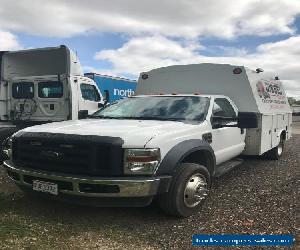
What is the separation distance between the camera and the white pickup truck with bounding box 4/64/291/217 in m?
4.45

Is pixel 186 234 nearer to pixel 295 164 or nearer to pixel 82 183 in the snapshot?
pixel 82 183

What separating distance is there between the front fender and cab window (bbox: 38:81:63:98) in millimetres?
5405

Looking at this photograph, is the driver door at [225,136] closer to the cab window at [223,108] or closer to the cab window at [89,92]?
the cab window at [223,108]

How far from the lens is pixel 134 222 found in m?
4.88

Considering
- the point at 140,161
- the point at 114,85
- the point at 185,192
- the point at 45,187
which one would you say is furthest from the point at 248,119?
the point at 114,85

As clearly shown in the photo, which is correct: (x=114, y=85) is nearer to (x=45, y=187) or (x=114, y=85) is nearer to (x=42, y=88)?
(x=42, y=88)

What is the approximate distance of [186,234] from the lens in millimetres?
4504

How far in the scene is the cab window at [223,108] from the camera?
637 centimetres

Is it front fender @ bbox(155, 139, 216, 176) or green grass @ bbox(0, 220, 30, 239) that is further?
front fender @ bbox(155, 139, 216, 176)

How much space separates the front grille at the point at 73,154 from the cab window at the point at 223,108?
235 centimetres

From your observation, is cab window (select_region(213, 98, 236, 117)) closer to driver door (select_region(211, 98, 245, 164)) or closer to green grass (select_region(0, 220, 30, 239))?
driver door (select_region(211, 98, 245, 164))

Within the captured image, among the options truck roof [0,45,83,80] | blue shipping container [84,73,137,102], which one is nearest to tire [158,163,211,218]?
truck roof [0,45,83,80]

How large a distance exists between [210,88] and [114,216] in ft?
13.0

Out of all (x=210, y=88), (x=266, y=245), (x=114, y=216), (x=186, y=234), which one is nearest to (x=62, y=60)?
(x=210, y=88)
